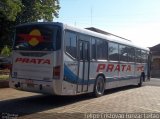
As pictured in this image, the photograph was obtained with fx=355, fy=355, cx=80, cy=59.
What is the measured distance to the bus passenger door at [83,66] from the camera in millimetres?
14297

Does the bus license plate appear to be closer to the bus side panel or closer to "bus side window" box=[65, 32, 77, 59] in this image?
the bus side panel

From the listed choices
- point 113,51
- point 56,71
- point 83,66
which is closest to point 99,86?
point 83,66

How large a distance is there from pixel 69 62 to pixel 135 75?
1029cm

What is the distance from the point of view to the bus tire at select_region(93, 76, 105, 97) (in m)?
16.0

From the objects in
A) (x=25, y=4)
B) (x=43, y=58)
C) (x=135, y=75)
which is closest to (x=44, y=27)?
(x=43, y=58)

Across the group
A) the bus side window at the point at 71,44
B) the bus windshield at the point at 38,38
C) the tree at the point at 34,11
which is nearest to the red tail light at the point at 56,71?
the bus windshield at the point at 38,38

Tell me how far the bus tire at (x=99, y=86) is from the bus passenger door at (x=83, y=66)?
3.97 ft

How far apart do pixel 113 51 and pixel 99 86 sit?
2.46m

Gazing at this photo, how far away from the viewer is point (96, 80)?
1603 centimetres

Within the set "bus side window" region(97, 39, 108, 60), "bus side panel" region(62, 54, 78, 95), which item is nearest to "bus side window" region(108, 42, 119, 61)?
"bus side window" region(97, 39, 108, 60)

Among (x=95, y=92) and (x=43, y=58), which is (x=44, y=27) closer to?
(x=43, y=58)

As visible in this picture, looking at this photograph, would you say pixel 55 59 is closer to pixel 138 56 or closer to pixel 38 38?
pixel 38 38

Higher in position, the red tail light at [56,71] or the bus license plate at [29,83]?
the red tail light at [56,71]

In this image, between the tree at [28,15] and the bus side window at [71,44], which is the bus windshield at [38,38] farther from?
the tree at [28,15]
